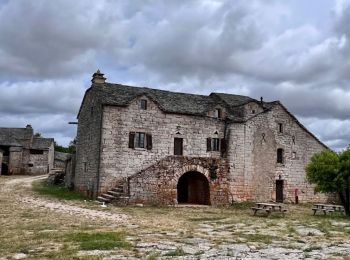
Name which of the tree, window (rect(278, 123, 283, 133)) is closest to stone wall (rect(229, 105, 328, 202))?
window (rect(278, 123, 283, 133))

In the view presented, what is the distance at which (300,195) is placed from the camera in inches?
1335

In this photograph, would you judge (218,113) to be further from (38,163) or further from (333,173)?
(38,163)

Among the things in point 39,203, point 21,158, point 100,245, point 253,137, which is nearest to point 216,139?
point 253,137

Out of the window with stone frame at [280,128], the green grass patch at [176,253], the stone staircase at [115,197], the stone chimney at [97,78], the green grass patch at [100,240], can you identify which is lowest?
the green grass patch at [176,253]

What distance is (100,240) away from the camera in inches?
469

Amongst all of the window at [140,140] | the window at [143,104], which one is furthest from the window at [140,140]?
the window at [143,104]

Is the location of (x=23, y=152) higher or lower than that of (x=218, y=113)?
lower

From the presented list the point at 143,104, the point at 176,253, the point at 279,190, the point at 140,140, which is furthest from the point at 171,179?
the point at 176,253

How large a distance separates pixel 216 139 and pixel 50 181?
1804cm

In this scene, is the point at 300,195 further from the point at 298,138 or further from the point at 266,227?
the point at 266,227

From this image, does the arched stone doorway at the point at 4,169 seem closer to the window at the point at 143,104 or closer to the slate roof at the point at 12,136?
the slate roof at the point at 12,136

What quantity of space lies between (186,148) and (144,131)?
136 inches

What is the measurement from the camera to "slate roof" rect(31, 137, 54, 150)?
5819 cm

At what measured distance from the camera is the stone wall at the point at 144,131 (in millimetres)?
28703
